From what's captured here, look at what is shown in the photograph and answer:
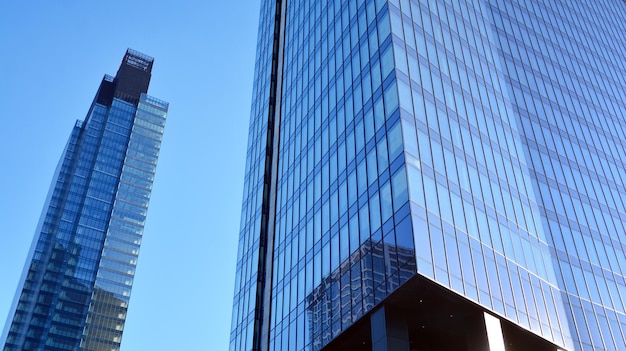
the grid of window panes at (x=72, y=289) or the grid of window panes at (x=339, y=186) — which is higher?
the grid of window panes at (x=72, y=289)

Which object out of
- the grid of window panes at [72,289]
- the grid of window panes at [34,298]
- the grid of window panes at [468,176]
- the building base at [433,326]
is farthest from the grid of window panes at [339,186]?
the grid of window panes at [34,298]

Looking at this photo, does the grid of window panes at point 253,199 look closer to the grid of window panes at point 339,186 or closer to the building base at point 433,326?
the grid of window panes at point 339,186

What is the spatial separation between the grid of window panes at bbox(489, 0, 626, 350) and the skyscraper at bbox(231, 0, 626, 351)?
0.20 m

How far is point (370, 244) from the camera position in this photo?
140ft

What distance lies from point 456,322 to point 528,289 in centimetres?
537

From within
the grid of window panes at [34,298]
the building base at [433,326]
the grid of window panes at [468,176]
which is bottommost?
the building base at [433,326]

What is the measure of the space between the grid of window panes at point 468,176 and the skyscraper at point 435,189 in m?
0.13

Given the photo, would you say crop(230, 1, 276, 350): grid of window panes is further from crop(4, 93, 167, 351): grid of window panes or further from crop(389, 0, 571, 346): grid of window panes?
crop(4, 93, 167, 351): grid of window panes

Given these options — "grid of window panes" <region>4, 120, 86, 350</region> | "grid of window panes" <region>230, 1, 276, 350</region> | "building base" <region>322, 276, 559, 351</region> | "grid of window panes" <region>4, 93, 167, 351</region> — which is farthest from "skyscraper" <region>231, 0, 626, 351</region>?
"grid of window panes" <region>4, 120, 86, 350</region>

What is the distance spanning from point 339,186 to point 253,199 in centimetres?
2423

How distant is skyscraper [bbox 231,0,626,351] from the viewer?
41156 millimetres

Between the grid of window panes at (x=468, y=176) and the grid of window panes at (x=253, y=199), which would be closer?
the grid of window panes at (x=468, y=176)

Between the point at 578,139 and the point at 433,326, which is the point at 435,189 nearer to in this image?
the point at 433,326

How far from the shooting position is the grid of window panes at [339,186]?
138 feet
